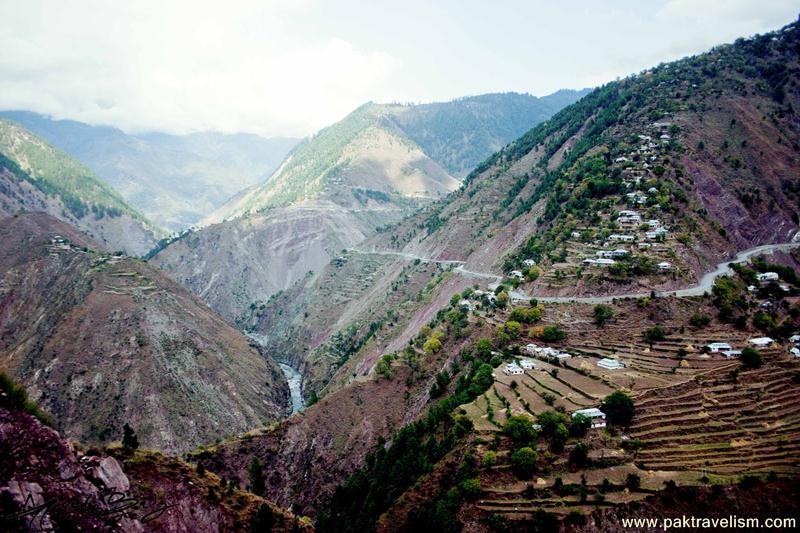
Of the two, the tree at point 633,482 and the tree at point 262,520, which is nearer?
the tree at point 633,482

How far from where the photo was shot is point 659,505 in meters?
38.8

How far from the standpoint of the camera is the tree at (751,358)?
175 ft

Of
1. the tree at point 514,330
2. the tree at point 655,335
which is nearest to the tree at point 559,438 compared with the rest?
the tree at point 514,330

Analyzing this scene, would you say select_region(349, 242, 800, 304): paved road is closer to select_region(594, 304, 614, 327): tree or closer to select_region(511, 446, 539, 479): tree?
select_region(594, 304, 614, 327): tree

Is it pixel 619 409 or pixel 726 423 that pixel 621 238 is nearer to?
pixel 726 423

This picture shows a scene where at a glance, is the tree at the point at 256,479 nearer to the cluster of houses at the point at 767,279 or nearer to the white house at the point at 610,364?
the white house at the point at 610,364

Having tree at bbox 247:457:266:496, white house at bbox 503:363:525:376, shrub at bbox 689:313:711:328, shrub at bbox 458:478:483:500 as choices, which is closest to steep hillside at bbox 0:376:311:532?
tree at bbox 247:457:266:496

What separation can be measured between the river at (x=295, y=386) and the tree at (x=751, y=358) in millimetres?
81352

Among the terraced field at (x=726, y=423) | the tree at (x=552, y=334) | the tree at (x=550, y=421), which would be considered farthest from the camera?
the tree at (x=552, y=334)

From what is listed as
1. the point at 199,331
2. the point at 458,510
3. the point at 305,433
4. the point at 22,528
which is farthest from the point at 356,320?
the point at 22,528

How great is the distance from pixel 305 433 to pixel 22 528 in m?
51.1

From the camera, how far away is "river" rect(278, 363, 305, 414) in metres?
113

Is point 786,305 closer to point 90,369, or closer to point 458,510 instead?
point 458,510

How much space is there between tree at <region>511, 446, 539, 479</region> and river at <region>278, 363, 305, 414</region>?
6935 centimetres
